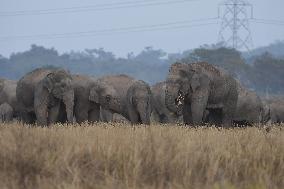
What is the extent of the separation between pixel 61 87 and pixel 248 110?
8.35m

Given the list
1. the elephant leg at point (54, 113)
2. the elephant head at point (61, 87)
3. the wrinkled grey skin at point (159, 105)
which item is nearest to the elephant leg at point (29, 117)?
the elephant leg at point (54, 113)

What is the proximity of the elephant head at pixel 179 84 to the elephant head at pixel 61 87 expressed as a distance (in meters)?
2.63

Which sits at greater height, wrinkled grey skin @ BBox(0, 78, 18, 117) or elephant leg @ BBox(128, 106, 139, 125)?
wrinkled grey skin @ BBox(0, 78, 18, 117)

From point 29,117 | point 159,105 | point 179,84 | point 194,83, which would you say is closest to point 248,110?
point 159,105

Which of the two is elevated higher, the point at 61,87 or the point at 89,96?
the point at 61,87

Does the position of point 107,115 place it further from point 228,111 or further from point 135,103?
point 228,111

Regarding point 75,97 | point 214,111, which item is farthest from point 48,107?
point 214,111

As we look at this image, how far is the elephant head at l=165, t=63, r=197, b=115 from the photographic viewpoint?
17.1 meters

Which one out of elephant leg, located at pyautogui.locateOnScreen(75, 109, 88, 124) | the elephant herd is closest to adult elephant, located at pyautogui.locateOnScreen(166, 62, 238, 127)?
the elephant herd

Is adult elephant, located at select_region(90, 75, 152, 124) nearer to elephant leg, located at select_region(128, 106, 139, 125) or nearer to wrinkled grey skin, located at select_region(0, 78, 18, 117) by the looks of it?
elephant leg, located at select_region(128, 106, 139, 125)

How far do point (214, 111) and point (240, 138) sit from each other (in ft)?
28.1

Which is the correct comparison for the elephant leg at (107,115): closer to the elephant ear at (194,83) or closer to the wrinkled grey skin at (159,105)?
the wrinkled grey skin at (159,105)

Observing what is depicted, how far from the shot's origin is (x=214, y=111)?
1919cm

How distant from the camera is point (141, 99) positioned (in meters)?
20.2
